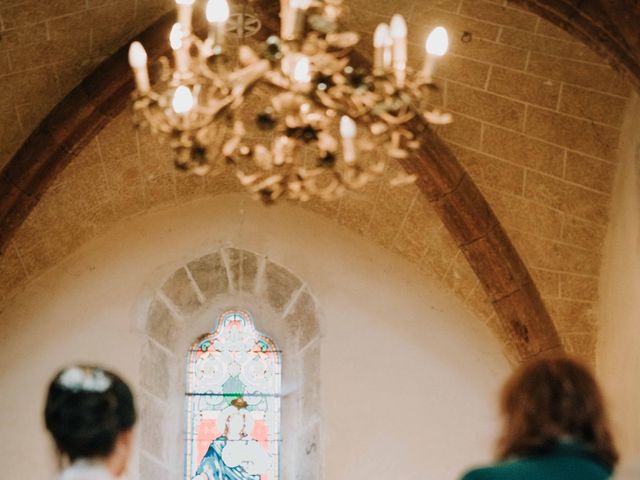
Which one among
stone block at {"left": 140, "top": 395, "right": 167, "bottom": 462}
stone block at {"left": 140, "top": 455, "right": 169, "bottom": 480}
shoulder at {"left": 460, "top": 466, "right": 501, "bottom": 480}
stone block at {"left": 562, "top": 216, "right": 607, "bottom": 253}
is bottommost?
shoulder at {"left": 460, "top": 466, "right": 501, "bottom": 480}

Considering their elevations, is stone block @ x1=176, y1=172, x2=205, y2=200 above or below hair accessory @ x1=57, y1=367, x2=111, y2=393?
above

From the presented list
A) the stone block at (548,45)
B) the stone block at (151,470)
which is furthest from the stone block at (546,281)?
the stone block at (151,470)

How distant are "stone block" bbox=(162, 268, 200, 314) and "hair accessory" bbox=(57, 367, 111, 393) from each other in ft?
23.2

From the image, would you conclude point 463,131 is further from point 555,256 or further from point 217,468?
point 217,468

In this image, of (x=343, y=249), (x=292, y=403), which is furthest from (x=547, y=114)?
(x=292, y=403)

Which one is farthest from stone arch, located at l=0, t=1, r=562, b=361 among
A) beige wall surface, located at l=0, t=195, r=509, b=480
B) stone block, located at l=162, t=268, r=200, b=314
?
stone block, located at l=162, t=268, r=200, b=314

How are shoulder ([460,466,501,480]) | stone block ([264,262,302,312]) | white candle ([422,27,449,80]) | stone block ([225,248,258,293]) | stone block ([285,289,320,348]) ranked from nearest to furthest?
1. shoulder ([460,466,501,480])
2. white candle ([422,27,449,80])
3. stone block ([285,289,320,348])
4. stone block ([264,262,302,312])
5. stone block ([225,248,258,293])

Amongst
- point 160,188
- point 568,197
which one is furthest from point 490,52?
point 160,188

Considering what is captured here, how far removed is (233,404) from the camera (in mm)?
10992

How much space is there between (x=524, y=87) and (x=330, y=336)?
2367 millimetres

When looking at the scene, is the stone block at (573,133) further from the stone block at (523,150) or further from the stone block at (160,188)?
the stone block at (160,188)

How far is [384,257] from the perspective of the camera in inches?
438

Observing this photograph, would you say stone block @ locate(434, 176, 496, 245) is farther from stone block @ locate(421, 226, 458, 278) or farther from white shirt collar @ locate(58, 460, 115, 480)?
white shirt collar @ locate(58, 460, 115, 480)

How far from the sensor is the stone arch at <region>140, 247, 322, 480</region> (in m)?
10.6
